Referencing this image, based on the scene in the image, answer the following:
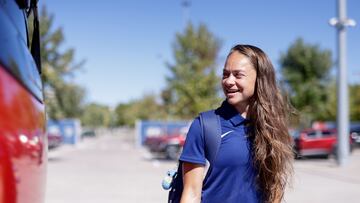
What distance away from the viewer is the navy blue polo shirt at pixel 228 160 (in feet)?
6.30

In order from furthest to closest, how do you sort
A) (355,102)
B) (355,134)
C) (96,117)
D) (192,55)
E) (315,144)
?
(96,117) → (355,102) → (192,55) → (355,134) → (315,144)

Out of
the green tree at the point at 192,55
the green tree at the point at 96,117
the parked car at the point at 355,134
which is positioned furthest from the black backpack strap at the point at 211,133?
the green tree at the point at 96,117

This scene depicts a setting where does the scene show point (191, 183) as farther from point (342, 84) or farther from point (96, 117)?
point (96, 117)

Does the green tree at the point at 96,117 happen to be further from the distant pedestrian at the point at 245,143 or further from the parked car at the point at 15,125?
the parked car at the point at 15,125

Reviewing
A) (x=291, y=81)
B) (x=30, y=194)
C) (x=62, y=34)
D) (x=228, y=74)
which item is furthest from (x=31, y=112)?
(x=291, y=81)

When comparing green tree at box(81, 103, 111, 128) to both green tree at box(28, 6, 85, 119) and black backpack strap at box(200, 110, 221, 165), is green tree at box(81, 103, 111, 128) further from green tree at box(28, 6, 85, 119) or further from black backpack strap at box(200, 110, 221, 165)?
black backpack strap at box(200, 110, 221, 165)

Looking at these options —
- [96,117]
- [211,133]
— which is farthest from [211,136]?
[96,117]

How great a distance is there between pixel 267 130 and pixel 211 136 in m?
0.32

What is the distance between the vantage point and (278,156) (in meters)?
2.13

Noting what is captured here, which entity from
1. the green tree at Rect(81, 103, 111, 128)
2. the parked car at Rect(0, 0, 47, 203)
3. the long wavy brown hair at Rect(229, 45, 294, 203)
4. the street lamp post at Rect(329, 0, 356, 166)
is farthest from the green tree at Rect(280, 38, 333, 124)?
the green tree at Rect(81, 103, 111, 128)

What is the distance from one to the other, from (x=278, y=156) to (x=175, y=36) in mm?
31014

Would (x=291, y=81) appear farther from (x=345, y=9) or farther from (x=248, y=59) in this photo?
(x=248, y=59)

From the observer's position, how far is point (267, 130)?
6.89 feet

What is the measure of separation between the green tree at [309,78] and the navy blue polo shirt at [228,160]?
37226 millimetres
